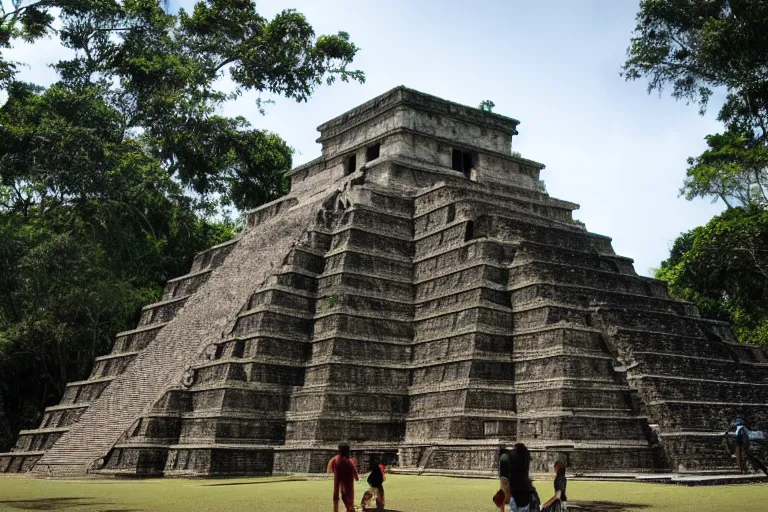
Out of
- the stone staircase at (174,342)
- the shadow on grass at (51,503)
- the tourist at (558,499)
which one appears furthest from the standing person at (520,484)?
the stone staircase at (174,342)

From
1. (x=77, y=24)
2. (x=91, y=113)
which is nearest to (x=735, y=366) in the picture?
(x=91, y=113)

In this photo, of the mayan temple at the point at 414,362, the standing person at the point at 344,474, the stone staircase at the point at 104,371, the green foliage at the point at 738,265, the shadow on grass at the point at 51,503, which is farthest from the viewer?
the green foliage at the point at 738,265

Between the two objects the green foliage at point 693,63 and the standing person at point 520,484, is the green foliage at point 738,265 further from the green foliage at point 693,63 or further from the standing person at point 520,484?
the standing person at point 520,484

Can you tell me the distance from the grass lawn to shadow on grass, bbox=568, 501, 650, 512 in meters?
0.01

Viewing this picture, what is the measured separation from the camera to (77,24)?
123ft

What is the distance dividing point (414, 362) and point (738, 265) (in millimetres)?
13467

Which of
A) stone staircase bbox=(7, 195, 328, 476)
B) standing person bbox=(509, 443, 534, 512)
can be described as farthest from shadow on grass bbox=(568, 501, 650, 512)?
stone staircase bbox=(7, 195, 328, 476)

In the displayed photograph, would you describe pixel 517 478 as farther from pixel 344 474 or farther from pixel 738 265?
pixel 738 265

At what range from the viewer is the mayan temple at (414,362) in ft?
52.9

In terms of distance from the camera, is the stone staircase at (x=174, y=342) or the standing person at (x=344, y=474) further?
the stone staircase at (x=174, y=342)

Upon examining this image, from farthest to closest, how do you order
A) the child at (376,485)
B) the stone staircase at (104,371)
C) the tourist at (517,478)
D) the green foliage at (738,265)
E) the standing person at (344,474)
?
the green foliage at (738,265) < the stone staircase at (104,371) < the child at (376,485) < the standing person at (344,474) < the tourist at (517,478)

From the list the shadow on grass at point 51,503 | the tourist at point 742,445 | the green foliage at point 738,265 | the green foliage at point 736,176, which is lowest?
the shadow on grass at point 51,503

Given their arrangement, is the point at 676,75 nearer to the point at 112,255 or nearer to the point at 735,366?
the point at 735,366

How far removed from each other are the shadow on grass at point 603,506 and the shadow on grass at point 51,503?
5.76 meters
